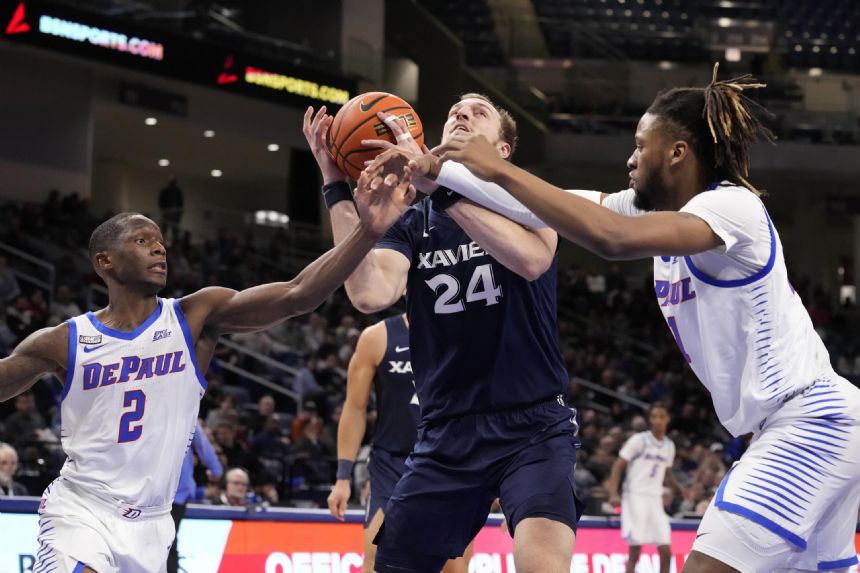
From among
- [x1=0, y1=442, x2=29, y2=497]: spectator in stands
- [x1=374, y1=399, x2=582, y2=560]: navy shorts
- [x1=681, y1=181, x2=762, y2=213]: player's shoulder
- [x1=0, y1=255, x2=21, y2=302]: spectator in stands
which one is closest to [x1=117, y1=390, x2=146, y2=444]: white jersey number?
[x1=374, y1=399, x2=582, y2=560]: navy shorts

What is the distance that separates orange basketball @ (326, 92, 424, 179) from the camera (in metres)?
4.48

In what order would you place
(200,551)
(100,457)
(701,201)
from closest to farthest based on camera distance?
1. (701,201)
2. (100,457)
3. (200,551)

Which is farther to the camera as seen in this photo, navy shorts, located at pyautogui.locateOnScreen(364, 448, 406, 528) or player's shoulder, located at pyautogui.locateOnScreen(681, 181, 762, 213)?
navy shorts, located at pyautogui.locateOnScreen(364, 448, 406, 528)

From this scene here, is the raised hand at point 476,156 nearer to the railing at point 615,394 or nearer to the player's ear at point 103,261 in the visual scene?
the player's ear at point 103,261

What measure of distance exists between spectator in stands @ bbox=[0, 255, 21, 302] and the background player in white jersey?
8347 mm

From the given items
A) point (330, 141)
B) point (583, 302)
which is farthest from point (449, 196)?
point (583, 302)

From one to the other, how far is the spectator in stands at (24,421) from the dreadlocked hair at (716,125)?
31.8 feet

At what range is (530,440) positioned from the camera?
4559mm

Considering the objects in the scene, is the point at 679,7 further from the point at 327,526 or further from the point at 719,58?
the point at 327,526

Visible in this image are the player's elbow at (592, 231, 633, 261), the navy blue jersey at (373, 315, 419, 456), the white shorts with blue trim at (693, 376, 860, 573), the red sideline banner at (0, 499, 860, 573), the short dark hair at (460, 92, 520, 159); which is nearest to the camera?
the player's elbow at (592, 231, 633, 261)

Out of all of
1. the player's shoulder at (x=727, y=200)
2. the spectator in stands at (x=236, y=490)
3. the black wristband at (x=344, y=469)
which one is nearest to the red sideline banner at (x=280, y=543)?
the spectator in stands at (x=236, y=490)

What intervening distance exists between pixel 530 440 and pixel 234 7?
2115 cm

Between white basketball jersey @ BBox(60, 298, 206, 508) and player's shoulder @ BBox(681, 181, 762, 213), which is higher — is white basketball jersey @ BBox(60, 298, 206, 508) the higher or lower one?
the lower one

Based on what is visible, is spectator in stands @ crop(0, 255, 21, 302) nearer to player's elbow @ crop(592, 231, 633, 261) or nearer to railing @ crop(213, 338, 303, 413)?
railing @ crop(213, 338, 303, 413)
